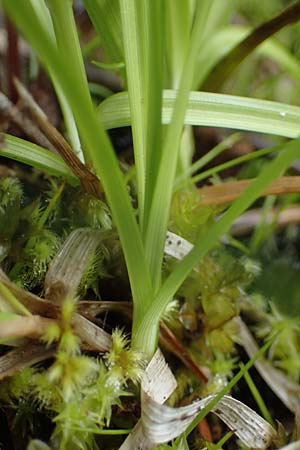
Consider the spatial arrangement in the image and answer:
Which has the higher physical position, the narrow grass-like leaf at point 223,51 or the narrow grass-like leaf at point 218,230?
the narrow grass-like leaf at point 223,51

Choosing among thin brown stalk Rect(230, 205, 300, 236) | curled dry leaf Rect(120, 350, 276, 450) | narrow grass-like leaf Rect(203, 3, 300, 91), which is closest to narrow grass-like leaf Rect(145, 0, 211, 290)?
curled dry leaf Rect(120, 350, 276, 450)

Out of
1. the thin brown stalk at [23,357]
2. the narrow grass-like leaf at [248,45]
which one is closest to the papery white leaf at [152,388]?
the thin brown stalk at [23,357]

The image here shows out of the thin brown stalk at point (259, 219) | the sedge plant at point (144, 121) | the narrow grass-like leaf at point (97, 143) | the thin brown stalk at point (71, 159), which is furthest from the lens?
the thin brown stalk at point (259, 219)

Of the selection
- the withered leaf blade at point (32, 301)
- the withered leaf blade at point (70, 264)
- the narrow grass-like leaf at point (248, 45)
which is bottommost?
the withered leaf blade at point (32, 301)

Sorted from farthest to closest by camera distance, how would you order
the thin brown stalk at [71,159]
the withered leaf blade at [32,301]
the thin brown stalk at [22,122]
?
the thin brown stalk at [22,122] < the thin brown stalk at [71,159] < the withered leaf blade at [32,301]

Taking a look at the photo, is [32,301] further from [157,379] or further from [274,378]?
[274,378]

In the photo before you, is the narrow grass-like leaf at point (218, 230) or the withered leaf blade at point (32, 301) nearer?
the narrow grass-like leaf at point (218, 230)

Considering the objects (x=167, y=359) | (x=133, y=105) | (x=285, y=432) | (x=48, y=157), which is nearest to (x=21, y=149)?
(x=48, y=157)

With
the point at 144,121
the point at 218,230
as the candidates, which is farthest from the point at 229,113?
the point at 218,230

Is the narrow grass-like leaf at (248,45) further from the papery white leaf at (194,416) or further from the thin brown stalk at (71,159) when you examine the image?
the papery white leaf at (194,416)

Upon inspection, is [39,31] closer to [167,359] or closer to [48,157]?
[48,157]
